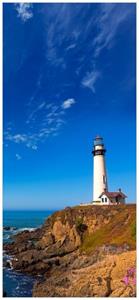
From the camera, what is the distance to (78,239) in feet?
56.8

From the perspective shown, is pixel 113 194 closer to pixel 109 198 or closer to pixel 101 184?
pixel 109 198

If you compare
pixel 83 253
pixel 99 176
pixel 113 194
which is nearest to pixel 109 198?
pixel 113 194

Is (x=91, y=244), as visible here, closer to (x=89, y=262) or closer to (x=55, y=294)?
(x=89, y=262)

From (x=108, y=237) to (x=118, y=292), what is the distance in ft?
24.7

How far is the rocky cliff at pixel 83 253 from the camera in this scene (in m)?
8.65

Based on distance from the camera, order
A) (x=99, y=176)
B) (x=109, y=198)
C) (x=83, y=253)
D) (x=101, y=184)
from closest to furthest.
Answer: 1. (x=83, y=253)
2. (x=109, y=198)
3. (x=99, y=176)
4. (x=101, y=184)

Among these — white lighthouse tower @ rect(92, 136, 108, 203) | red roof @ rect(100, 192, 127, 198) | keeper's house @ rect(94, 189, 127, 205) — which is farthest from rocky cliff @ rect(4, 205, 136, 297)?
red roof @ rect(100, 192, 127, 198)

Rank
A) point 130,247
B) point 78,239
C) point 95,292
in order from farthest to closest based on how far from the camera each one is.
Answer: point 78,239, point 130,247, point 95,292

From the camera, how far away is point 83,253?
15.1 meters

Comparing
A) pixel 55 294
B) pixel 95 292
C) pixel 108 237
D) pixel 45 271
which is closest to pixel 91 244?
pixel 108 237

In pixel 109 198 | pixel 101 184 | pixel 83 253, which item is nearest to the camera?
→ pixel 83 253

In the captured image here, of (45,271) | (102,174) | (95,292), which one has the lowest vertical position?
(45,271)

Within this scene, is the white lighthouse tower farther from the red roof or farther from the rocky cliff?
the rocky cliff

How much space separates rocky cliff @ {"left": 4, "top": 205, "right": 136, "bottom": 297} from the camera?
8.65 meters
